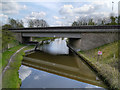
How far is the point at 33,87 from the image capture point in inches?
384

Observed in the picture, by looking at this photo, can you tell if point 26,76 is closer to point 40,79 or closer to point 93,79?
point 40,79

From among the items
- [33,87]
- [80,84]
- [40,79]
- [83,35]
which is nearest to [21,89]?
[33,87]

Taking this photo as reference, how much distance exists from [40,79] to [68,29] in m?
17.7

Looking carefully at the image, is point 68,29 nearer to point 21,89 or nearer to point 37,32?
point 37,32

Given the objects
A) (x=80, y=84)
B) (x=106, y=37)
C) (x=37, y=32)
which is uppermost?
(x=37, y=32)

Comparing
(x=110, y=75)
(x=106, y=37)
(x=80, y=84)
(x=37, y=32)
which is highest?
(x=37, y=32)

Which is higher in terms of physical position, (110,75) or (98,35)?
(98,35)

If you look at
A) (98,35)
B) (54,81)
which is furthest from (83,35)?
(54,81)

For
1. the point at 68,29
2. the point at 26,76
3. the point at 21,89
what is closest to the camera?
the point at 21,89

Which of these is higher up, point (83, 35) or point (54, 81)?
point (83, 35)

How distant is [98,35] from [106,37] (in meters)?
1.93

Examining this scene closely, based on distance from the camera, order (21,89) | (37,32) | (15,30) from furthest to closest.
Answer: (15,30) < (37,32) < (21,89)

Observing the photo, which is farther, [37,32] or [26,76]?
[37,32]

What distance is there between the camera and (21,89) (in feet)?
30.3
